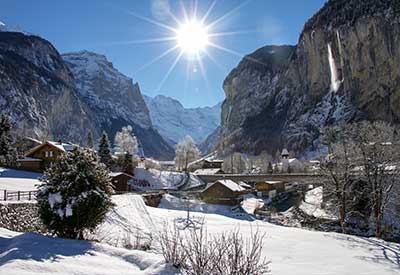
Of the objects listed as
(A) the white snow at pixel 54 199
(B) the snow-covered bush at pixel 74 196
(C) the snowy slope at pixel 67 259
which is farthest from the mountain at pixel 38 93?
(C) the snowy slope at pixel 67 259

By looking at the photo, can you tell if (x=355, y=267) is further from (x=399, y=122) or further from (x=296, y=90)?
(x=296, y=90)

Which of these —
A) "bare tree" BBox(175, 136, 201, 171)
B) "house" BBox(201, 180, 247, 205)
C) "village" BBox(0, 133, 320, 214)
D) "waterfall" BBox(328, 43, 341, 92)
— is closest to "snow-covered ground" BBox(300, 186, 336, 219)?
"village" BBox(0, 133, 320, 214)

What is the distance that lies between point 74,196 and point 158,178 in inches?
1994

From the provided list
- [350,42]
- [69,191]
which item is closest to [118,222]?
[69,191]

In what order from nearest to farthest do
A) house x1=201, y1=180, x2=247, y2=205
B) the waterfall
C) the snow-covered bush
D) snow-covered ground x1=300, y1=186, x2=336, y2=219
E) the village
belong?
the snow-covered bush → snow-covered ground x1=300, y1=186, x2=336, y2=219 → house x1=201, y1=180, x2=247, y2=205 → the village → the waterfall

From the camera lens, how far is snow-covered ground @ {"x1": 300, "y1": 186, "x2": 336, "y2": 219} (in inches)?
1406

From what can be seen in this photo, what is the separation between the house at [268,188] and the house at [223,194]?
1257cm

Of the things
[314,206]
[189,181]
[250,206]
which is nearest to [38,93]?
[189,181]

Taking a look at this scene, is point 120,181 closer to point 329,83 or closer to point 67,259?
point 67,259

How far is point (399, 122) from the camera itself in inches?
3620

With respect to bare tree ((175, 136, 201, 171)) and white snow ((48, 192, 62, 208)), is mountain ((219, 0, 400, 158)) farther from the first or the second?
white snow ((48, 192, 62, 208))

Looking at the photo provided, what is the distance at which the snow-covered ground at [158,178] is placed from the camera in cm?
6107

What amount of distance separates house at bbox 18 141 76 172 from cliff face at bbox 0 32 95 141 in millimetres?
69857

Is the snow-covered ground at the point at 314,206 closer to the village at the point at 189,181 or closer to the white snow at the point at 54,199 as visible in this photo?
the village at the point at 189,181
